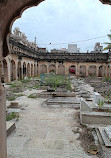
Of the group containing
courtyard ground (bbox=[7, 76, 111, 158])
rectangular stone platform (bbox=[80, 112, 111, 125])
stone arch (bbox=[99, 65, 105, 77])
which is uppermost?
stone arch (bbox=[99, 65, 105, 77])

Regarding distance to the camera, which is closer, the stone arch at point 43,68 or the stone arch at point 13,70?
the stone arch at point 13,70

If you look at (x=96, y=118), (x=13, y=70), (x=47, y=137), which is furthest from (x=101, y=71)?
(x=47, y=137)

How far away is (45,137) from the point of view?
12.3 ft

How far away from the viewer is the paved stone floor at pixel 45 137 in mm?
Result: 3047

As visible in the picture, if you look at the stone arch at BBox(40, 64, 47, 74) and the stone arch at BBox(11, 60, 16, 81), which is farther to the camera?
the stone arch at BBox(40, 64, 47, 74)

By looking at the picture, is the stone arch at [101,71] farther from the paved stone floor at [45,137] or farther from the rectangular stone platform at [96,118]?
the rectangular stone platform at [96,118]

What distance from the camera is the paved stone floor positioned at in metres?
3.05

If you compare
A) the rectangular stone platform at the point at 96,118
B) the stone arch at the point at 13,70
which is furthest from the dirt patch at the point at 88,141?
the stone arch at the point at 13,70

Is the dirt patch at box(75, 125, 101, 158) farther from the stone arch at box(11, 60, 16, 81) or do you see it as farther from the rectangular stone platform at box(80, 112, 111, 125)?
the stone arch at box(11, 60, 16, 81)

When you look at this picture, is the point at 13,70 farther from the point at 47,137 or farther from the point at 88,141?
the point at 88,141

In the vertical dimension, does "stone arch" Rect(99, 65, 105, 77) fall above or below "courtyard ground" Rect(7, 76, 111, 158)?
above

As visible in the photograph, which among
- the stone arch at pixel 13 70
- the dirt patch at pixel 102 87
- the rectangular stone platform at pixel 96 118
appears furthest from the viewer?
the stone arch at pixel 13 70

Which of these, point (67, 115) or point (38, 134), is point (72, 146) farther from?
point (67, 115)

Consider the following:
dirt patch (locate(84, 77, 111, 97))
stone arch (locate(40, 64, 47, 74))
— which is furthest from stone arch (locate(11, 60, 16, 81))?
stone arch (locate(40, 64, 47, 74))
